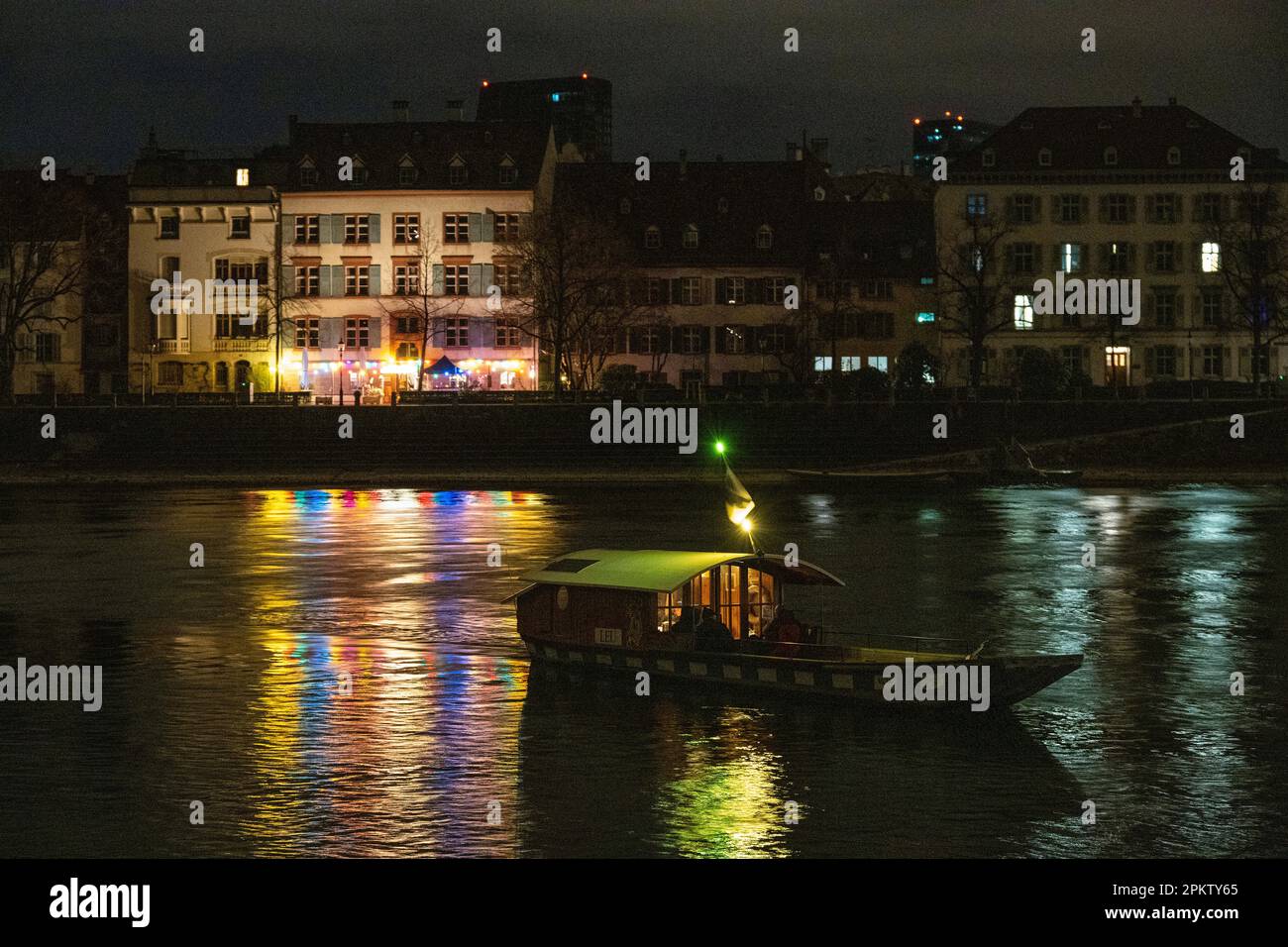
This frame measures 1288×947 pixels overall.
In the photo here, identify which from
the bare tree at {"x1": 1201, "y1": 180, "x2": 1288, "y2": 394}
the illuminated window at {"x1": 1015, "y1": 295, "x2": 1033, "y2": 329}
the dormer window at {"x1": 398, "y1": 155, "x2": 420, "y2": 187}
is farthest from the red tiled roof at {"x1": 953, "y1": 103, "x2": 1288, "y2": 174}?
the dormer window at {"x1": 398, "y1": 155, "x2": 420, "y2": 187}

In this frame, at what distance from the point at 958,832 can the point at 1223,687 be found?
10.8m

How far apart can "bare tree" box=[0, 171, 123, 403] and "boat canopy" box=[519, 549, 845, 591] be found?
69.5m

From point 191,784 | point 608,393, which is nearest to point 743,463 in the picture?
point 608,393

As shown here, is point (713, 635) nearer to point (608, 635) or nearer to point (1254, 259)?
point (608, 635)

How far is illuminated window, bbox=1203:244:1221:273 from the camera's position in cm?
10950

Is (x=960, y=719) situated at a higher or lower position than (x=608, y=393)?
lower

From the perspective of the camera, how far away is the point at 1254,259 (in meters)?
99.9

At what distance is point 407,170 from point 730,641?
279 ft

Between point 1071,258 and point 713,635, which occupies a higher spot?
point 1071,258

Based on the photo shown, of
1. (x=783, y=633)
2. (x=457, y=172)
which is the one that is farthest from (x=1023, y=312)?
(x=783, y=633)

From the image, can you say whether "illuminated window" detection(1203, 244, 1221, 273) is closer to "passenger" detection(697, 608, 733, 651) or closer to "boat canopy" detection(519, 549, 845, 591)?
"boat canopy" detection(519, 549, 845, 591)

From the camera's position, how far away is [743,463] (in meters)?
84.1

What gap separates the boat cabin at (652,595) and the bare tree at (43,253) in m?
69.5
